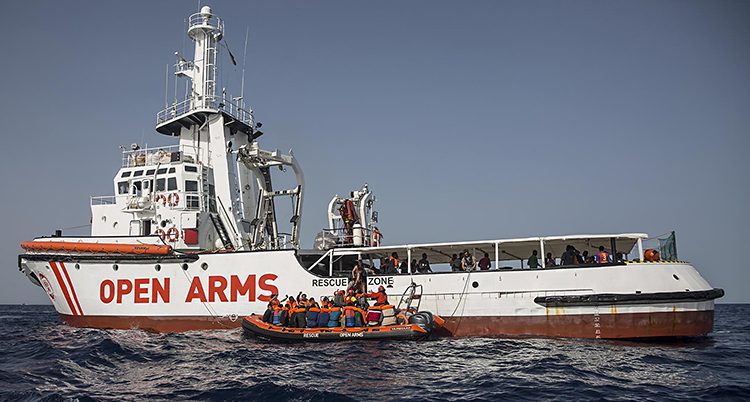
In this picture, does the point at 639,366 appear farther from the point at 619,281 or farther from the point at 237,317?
the point at 237,317

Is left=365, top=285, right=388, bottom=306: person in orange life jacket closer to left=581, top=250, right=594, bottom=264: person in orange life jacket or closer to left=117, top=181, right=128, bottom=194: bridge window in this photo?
left=581, top=250, right=594, bottom=264: person in orange life jacket


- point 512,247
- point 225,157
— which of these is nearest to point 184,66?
point 225,157

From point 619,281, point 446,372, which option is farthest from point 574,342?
point 446,372

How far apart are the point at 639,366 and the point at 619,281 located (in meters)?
4.29

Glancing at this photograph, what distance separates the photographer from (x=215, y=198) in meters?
21.8

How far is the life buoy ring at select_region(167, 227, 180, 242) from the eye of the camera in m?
20.3

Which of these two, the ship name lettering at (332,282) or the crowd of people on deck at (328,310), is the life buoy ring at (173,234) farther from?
the ship name lettering at (332,282)

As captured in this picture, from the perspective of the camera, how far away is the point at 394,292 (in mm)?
17688

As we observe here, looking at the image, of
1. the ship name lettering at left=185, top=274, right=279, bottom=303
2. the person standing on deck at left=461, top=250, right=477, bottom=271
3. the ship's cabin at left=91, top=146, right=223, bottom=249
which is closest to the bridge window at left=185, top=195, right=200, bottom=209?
the ship's cabin at left=91, top=146, right=223, bottom=249

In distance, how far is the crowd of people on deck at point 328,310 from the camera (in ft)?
52.1

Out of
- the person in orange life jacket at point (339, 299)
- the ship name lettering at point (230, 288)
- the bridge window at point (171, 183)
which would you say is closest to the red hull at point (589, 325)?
the ship name lettering at point (230, 288)

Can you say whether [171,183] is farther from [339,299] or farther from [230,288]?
[339,299]

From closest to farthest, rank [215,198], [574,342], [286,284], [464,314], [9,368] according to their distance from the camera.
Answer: [9,368]
[574,342]
[464,314]
[286,284]
[215,198]

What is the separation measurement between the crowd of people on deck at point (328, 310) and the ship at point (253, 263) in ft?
3.76
